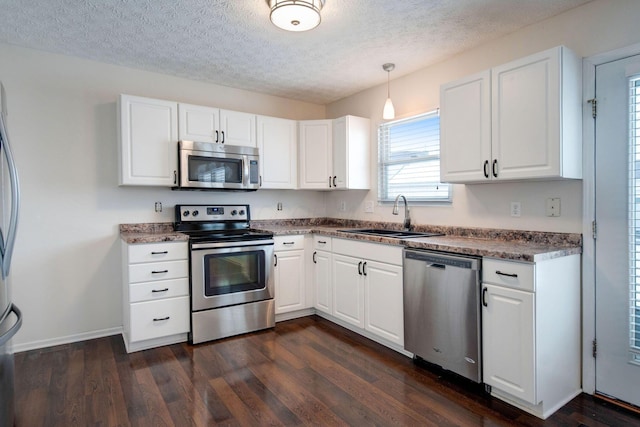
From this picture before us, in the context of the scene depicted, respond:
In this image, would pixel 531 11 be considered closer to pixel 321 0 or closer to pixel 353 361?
pixel 321 0

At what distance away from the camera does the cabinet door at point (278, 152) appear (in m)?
3.80

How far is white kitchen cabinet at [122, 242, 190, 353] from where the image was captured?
2.87 m

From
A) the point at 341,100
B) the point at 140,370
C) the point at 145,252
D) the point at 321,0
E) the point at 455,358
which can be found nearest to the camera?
the point at 321,0

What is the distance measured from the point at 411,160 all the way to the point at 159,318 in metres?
2.60

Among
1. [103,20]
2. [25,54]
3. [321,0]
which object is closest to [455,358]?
[321,0]

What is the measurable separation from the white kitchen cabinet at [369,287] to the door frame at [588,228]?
3.71 ft

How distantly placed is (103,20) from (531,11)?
9.30 feet

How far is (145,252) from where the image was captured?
2.91m

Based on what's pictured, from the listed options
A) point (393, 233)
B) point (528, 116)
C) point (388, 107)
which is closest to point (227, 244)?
point (393, 233)

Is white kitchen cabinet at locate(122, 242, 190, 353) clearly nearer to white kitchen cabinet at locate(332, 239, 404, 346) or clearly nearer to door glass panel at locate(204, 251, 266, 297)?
door glass panel at locate(204, 251, 266, 297)

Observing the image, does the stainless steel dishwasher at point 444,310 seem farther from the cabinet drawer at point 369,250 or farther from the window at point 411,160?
the window at point 411,160

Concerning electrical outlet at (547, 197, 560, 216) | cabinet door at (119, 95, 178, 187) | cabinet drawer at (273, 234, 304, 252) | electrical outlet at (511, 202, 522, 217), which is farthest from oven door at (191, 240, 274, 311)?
electrical outlet at (547, 197, 560, 216)

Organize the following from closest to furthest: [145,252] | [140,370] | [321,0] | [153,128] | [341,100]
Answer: [321,0] → [140,370] → [145,252] → [153,128] → [341,100]

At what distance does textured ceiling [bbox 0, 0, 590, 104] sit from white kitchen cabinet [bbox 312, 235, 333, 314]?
165 cm
